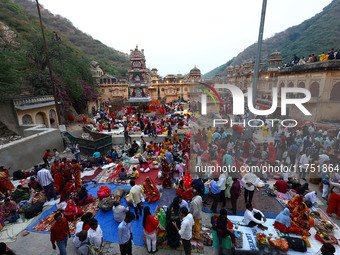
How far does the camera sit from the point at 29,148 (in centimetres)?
905

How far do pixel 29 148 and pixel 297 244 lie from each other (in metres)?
12.0

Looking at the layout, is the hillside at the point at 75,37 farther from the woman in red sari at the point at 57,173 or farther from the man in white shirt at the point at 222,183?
the man in white shirt at the point at 222,183

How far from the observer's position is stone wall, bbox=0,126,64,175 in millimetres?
7902

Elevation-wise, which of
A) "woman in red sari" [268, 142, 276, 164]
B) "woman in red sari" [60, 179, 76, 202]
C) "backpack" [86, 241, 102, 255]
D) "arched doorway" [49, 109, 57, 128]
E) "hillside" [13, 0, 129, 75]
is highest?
"hillside" [13, 0, 129, 75]

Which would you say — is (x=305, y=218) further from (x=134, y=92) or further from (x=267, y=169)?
(x=134, y=92)

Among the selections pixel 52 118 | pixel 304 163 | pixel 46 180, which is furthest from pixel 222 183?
pixel 52 118

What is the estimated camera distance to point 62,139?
1182 centimetres

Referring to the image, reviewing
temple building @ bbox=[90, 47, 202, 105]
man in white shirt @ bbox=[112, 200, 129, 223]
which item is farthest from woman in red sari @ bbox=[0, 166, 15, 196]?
temple building @ bbox=[90, 47, 202, 105]

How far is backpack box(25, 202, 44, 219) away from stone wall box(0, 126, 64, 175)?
3921 mm

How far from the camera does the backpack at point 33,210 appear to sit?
17.5 feet

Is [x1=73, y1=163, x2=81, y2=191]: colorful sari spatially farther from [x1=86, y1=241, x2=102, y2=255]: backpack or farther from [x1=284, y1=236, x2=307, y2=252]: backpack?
[x1=284, y1=236, x2=307, y2=252]: backpack

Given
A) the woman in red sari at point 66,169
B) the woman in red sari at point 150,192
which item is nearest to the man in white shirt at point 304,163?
the woman in red sari at point 150,192

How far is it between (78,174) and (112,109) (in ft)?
72.7

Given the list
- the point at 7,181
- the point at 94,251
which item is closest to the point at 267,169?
the point at 94,251
